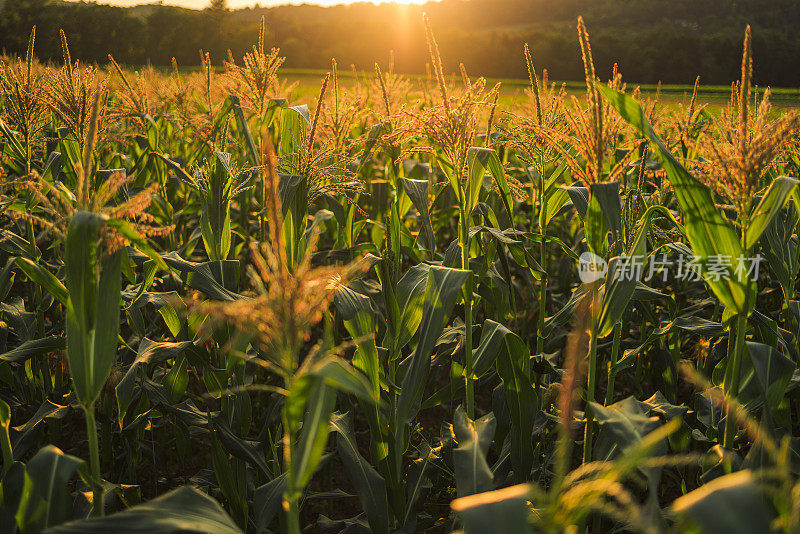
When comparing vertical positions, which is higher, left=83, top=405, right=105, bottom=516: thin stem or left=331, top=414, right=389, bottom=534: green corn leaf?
left=83, top=405, right=105, bottom=516: thin stem

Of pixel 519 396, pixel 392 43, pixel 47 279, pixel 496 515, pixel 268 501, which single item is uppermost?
pixel 392 43

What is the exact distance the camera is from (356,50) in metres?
51.8

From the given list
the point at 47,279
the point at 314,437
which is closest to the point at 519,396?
the point at 314,437

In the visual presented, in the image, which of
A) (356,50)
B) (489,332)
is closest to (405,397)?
(489,332)

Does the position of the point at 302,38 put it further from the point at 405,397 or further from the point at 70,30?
the point at 405,397

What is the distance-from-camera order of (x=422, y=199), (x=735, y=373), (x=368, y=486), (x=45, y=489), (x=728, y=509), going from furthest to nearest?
(x=422, y=199)
(x=368, y=486)
(x=735, y=373)
(x=45, y=489)
(x=728, y=509)

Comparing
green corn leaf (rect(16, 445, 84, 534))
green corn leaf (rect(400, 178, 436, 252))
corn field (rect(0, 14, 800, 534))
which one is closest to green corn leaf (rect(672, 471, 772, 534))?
corn field (rect(0, 14, 800, 534))

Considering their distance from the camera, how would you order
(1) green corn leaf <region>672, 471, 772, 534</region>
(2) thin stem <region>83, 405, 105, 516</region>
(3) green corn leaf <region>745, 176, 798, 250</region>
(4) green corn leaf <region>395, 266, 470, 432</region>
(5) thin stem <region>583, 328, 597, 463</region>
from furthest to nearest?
(5) thin stem <region>583, 328, 597, 463</region> < (4) green corn leaf <region>395, 266, 470, 432</region> < (3) green corn leaf <region>745, 176, 798, 250</region> < (2) thin stem <region>83, 405, 105, 516</region> < (1) green corn leaf <region>672, 471, 772, 534</region>

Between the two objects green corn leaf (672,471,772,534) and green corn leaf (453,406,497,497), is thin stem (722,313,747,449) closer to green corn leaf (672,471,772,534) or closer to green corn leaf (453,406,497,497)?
green corn leaf (453,406,497,497)

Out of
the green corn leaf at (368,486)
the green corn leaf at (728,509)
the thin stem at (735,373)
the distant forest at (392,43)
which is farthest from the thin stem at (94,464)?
the distant forest at (392,43)

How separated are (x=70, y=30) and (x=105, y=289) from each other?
46.1m

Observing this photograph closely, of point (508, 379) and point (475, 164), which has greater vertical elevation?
point (475, 164)

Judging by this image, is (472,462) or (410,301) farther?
(410,301)

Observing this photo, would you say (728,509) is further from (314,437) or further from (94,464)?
(94,464)
